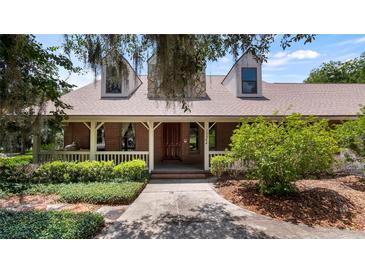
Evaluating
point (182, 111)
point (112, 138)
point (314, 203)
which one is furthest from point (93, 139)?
point (314, 203)

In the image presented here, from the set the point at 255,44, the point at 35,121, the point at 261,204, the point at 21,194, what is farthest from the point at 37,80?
the point at 261,204

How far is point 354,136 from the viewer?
7.80m

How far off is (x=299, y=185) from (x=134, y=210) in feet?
18.1

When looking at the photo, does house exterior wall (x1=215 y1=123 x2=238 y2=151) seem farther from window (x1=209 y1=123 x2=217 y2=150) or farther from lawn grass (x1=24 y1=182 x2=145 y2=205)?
lawn grass (x1=24 y1=182 x2=145 y2=205)

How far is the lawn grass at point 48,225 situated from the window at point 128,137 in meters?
7.25

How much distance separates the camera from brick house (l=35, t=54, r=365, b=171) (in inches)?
395

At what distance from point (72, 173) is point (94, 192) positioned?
245cm

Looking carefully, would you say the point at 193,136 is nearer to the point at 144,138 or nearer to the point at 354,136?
the point at 144,138

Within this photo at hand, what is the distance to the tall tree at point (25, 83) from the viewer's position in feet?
15.1

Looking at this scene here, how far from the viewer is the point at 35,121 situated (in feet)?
18.9

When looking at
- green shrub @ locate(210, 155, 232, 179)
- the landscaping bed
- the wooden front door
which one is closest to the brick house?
the wooden front door
